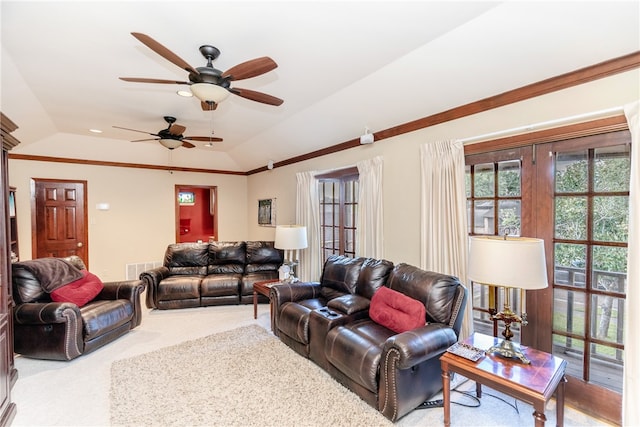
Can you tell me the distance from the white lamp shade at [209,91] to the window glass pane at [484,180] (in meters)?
2.43

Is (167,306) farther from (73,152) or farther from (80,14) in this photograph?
(80,14)

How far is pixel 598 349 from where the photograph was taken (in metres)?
2.22

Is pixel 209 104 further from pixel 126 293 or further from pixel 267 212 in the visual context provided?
pixel 267 212

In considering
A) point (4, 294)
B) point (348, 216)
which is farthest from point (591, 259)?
point (4, 294)

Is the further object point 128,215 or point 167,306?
point 128,215

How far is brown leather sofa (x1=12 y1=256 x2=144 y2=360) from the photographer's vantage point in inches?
113

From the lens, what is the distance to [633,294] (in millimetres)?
1862

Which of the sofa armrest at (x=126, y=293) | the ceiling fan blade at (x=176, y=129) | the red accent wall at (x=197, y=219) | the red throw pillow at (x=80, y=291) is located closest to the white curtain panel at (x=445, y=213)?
the ceiling fan blade at (x=176, y=129)

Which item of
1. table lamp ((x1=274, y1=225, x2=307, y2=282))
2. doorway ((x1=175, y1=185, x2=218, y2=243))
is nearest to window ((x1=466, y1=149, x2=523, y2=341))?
table lamp ((x1=274, y1=225, x2=307, y2=282))

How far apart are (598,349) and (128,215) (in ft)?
23.5

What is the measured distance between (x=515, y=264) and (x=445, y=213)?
1247mm

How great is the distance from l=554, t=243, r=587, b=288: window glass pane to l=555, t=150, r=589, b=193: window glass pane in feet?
1.47

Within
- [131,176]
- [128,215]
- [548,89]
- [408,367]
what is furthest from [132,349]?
[548,89]

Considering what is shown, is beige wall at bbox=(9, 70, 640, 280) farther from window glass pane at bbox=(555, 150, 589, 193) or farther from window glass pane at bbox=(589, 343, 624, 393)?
window glass pane at bbox=(589, 343, 624, 393)
